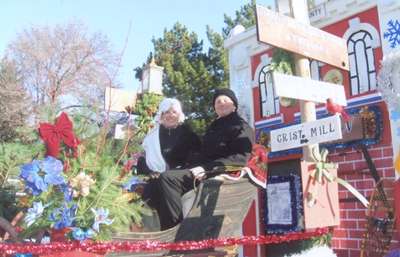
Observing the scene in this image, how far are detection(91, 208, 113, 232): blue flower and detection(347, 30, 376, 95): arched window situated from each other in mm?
3517

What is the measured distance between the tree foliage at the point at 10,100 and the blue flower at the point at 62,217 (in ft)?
43.9

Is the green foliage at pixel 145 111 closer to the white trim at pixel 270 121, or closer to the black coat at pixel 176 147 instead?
the black coat at pixel 176 147

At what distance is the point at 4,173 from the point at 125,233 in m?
0.98

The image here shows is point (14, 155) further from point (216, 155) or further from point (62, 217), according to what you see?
point (216, 155)

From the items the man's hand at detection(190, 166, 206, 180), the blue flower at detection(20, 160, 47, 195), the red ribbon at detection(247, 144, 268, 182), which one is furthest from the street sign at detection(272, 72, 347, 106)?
the blue flower at detection(20, 160, 47, 195)

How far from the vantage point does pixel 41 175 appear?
2.79 m

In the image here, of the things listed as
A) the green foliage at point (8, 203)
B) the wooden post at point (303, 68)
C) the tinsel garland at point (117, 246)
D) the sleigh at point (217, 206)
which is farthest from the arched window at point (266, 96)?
the green foliage at point (8, 203)

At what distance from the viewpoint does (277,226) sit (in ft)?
19.6

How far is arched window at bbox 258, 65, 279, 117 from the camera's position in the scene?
6512 mm

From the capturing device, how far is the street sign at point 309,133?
3283 mm

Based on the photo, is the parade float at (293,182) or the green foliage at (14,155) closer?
the parade float at (293,182)

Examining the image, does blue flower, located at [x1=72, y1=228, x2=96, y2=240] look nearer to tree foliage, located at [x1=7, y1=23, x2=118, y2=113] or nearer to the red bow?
the red bow

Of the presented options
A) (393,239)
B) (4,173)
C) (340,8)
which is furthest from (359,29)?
(4,173)

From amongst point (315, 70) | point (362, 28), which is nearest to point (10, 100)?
point (315, 70)
